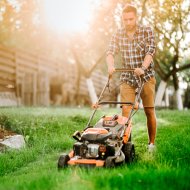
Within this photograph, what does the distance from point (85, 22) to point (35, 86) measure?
12.5 feet

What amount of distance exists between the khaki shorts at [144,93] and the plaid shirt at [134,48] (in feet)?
0.27

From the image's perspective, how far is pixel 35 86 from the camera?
21.3 meters

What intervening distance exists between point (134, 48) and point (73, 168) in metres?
2.32

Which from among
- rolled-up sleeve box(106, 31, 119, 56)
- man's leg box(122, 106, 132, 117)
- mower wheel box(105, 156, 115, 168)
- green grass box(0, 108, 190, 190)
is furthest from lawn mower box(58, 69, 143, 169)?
rolled-up sleeve box(106, 31, 119, 56)

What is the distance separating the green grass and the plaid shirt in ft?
3.99

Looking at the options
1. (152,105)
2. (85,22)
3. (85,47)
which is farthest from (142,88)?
(85,47)

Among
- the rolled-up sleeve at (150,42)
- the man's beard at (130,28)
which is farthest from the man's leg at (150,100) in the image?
the man's beard at (130,28)

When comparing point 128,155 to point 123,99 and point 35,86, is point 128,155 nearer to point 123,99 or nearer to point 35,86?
point 123,99

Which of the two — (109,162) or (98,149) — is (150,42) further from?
(109,162)

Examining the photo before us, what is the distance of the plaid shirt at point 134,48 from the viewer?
6.99 m

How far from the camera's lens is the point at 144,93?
23.6ft

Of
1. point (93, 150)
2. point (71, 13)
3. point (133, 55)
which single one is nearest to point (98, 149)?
point (93, 150)

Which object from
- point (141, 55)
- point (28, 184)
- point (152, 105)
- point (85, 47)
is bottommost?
point (28, 184)

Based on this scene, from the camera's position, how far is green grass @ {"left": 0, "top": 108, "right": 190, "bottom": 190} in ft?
15.2
